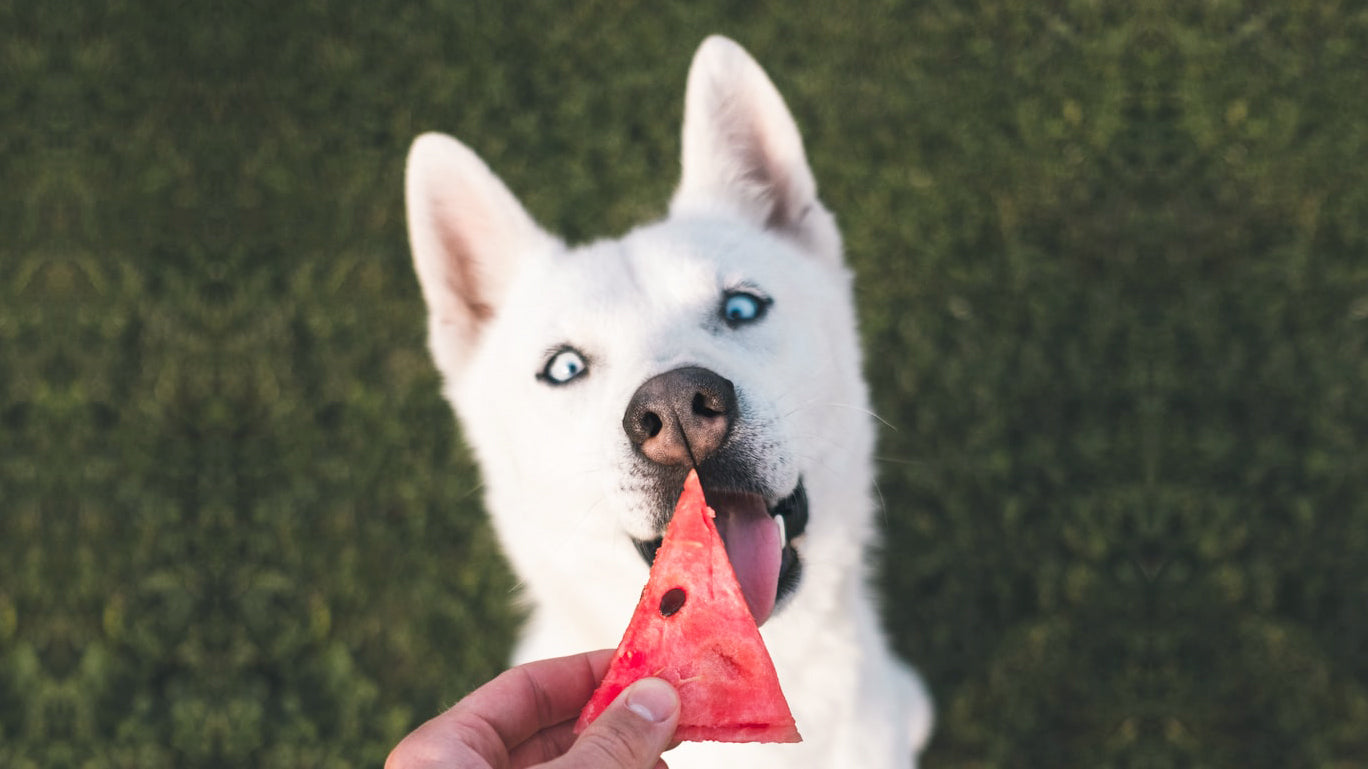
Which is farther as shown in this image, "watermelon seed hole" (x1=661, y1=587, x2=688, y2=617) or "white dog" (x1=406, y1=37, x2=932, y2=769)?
"white dog" (x1=406, y1=37, x2=932, y2=769)

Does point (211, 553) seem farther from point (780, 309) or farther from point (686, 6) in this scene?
point (686, 6)

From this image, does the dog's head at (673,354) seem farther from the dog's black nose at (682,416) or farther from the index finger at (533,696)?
the index finger at (533,696)

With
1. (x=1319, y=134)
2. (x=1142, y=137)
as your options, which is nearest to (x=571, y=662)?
(x=1142, y=137)

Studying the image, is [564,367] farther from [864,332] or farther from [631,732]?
[864,332]

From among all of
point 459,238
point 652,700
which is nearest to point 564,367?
point 459,238

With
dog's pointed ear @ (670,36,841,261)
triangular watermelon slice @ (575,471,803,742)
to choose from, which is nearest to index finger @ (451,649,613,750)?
triangular watermelon slice @ (575,471,803,742)

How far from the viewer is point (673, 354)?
113 inches

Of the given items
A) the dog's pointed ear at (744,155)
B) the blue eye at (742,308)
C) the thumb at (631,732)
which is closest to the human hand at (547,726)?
the thumb at (631,732)

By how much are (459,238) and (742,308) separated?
111 centimetres

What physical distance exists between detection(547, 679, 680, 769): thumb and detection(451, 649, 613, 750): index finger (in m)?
0.47

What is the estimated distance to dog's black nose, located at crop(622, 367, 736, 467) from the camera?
2.56m

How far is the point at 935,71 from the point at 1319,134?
7.24 feet

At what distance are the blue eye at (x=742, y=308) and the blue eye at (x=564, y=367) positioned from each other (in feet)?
1.63

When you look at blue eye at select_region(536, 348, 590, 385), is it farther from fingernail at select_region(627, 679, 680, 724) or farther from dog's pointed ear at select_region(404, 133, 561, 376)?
fingernail at select_region(627, 679, 680, 724)
